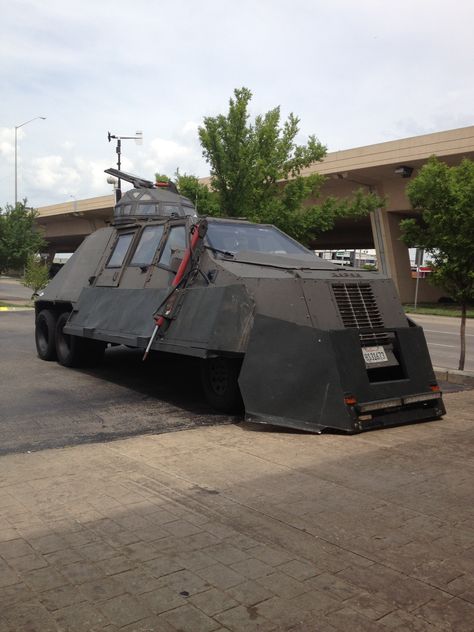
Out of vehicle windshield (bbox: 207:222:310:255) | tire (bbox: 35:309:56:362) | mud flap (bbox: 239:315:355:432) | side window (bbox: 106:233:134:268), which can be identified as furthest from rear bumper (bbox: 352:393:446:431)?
tire (bbox: 35:309:56:362)

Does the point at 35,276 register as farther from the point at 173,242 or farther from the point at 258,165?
the point at 173,242

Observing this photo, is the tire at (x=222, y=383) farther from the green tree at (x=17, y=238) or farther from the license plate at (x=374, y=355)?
the green tree at (x=17, y=238)

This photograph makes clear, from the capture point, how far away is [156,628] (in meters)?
2.92

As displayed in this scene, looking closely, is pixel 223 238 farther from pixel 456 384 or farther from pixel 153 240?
pixel 456 384

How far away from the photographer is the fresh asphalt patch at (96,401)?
6.56 metres

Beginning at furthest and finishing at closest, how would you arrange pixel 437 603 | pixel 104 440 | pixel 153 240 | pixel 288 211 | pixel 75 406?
pixel 288 211 → pixel 153 240 → pixel 75 406 → pixel 104 440 → pixel 437 603

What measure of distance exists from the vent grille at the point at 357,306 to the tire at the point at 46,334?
599cm

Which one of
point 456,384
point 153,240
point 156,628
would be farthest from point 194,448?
point 456,384

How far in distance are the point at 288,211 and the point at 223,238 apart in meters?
13.4

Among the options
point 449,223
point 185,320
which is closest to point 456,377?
point 449,223

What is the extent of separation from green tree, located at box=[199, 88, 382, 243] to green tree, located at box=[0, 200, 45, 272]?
16.1 m

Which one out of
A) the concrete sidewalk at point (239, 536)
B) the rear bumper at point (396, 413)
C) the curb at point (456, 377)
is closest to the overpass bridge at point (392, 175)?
the curb at point (456, 377)

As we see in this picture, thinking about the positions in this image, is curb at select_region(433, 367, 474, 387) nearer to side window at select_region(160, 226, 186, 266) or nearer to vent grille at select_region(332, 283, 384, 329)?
vent grille at select_region(332, 283, 384, 329)

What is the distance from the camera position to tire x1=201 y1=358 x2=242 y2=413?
7.16 m
